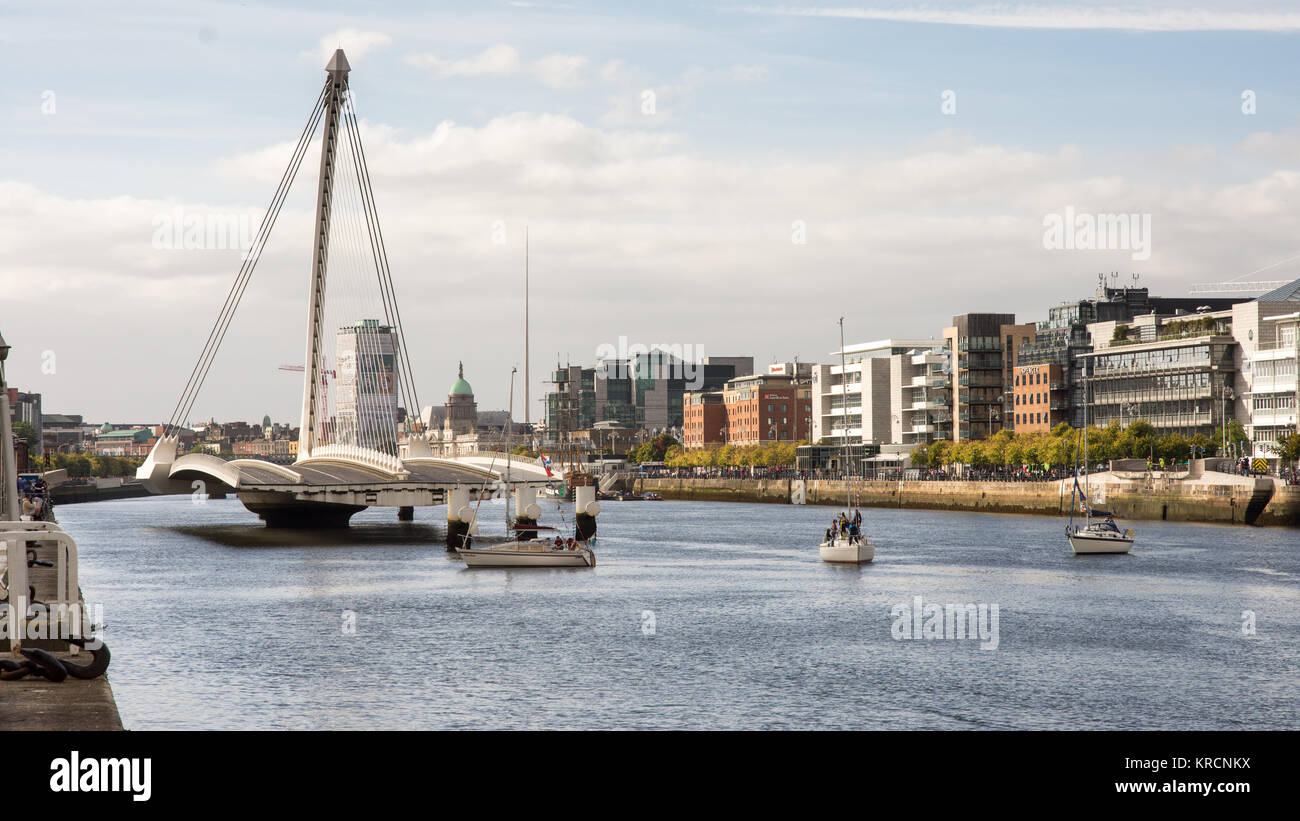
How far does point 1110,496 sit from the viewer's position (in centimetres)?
10931

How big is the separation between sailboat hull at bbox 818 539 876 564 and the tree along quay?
119ft

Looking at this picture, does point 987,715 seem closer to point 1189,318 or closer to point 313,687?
point 313,687

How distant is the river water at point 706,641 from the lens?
30750 millimetres

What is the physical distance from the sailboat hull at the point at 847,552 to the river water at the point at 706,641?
1.47 m

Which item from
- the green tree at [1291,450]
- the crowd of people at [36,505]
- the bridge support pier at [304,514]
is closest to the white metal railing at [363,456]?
the bridge support pier at [304,514]

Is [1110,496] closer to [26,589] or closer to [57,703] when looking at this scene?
[26,589]

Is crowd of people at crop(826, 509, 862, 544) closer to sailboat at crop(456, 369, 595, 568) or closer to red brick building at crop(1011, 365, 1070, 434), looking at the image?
sailboat at crop(456, 369, 595, 568)

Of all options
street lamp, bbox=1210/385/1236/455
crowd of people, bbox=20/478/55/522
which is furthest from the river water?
street lamp, bbox=1210/385/1236/455

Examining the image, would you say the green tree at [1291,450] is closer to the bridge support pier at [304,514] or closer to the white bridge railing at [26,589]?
the bridge support pier at [304,514]

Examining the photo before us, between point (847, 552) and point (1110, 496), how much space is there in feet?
154

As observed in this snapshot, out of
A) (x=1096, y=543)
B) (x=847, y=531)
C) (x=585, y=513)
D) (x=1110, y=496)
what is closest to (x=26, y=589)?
(x=847, y=531)

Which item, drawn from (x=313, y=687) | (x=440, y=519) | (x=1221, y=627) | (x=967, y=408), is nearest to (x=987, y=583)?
(x=1221, y=627)

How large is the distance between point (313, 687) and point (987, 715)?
15.3 m

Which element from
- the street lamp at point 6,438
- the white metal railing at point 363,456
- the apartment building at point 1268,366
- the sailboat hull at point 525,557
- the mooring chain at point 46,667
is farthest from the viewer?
the apartment building at point 1268,366
